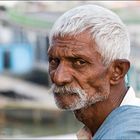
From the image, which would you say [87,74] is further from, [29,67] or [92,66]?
[29,67]

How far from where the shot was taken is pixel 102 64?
2.85 feet

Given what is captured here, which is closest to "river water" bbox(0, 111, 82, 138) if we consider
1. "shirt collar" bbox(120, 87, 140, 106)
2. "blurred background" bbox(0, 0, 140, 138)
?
"blurred background" bbox(0, 0, 140, 138)

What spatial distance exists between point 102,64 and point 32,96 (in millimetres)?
10605

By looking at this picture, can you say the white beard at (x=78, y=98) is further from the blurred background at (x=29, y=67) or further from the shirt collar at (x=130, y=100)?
the blurred background at (x=29, y=67)

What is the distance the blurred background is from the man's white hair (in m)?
7.87

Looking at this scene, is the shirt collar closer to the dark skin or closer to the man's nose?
the dark skin

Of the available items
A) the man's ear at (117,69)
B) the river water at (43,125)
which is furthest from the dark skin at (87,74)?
the river water at (43,125)

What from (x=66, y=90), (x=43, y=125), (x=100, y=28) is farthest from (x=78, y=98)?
(x=43, y=125)

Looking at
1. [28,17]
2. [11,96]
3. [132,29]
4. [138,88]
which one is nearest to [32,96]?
[11,96]

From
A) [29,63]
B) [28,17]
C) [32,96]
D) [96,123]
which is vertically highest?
[96,123]

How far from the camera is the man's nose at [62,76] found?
2.77 ft

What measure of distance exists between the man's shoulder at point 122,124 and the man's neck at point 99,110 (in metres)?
0.04

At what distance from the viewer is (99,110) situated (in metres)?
0.89

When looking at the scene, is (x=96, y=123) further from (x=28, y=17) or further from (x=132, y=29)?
(x=28, y=17)
